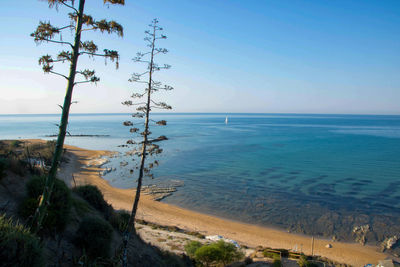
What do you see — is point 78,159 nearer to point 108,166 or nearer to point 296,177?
point 108,166

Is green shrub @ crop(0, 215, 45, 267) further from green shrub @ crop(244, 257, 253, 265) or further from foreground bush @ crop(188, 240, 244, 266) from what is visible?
green shrub @ crop(244, 257, 253, 265)

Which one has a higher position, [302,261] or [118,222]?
[118,222]

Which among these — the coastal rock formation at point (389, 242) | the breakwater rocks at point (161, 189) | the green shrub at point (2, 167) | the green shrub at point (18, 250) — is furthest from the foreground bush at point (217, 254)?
the breakwater rocks at point (161, 189)

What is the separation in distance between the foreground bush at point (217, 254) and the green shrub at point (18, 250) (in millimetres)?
10940

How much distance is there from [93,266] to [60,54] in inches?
279

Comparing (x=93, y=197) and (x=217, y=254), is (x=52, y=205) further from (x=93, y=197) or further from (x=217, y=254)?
(x=217, y=254)

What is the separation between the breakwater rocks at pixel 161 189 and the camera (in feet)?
102

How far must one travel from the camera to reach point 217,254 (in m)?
14.7

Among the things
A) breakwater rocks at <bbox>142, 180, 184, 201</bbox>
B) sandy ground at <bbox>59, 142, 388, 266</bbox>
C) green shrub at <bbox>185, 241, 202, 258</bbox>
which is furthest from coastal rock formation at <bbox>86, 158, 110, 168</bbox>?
green shrub at <bbox>185, 241, 202, 258</bbox>

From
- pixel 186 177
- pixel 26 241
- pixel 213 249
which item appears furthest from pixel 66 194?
pixel 186 177

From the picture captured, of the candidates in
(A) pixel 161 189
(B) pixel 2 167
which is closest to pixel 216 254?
(B) pixel 2 167

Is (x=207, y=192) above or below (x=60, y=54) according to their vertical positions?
below

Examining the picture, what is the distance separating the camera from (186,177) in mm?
39000

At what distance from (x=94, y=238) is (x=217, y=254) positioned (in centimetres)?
811
